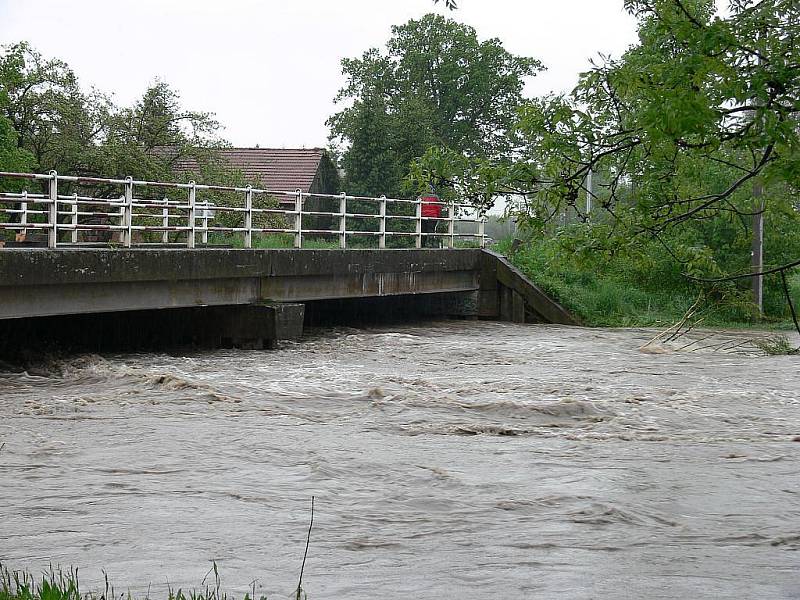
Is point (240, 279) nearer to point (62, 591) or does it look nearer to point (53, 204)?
point (53, 204)

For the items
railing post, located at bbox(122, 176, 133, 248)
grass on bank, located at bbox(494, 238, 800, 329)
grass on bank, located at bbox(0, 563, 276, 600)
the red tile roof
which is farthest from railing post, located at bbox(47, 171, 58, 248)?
the red tile roof

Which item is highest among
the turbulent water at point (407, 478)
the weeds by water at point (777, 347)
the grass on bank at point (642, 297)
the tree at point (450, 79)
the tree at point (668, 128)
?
the tree at point (450, 79)

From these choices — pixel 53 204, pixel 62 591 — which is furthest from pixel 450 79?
pixel 62 591

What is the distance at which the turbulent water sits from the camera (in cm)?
727

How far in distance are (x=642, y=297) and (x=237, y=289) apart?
15.2 meters

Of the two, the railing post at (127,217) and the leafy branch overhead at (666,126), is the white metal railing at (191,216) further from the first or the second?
the leafy branch overhead at (666,126)

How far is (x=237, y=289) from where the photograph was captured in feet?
67.3

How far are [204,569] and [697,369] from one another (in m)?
14.2

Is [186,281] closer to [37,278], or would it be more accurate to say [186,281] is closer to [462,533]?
[37,278]

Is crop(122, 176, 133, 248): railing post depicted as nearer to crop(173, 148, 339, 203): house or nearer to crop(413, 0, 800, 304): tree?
crop(413, 0, 800, 304): tree

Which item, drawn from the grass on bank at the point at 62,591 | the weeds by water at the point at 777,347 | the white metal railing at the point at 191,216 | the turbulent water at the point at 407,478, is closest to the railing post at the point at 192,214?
the white metal railing at the point at 191,216

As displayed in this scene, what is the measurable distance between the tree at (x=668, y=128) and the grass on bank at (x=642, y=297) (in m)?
18.8

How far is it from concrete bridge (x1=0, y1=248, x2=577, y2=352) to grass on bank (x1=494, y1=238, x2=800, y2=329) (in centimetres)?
87

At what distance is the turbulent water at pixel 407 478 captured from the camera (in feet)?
23.8
